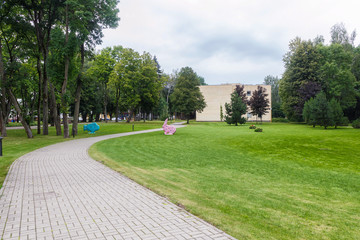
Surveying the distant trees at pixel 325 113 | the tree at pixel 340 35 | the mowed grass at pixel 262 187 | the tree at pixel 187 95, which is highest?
the tree at pixel 340 35

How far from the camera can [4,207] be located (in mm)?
5250

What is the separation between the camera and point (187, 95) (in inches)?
2085

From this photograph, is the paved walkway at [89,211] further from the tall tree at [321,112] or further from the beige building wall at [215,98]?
the beige building wall at [215,98]

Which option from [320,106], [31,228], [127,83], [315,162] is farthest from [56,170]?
[127,83]

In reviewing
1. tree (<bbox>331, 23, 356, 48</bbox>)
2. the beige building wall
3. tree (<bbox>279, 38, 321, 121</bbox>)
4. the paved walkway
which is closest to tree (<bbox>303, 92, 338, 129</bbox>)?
tree (<bbox>279, 38, 321, 121</bbox>)

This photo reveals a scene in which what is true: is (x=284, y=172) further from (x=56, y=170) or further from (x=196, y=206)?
(x=56, y=170)

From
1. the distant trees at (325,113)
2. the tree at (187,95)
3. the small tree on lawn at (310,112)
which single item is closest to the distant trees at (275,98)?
the tree at (187,95)

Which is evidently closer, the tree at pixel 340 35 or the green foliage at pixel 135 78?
the green foliage at pixel 135 78

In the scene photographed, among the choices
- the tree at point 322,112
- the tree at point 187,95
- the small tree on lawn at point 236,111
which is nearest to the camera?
the tree at point 322,112

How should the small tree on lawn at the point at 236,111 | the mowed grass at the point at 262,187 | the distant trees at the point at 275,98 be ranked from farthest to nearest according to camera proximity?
the distant trees at the point at 275,98 < the small tree on lawn at the point at 236,111 < the mowed grass at the point at 262,187

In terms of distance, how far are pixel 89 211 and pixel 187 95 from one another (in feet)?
160

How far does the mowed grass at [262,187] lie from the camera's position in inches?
169

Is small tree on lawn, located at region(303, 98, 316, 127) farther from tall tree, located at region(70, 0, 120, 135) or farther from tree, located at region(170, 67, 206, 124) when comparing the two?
tall tree, located at region(70, 0, 120, 135)

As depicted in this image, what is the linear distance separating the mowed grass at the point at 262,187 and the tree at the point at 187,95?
3950 centimetres
